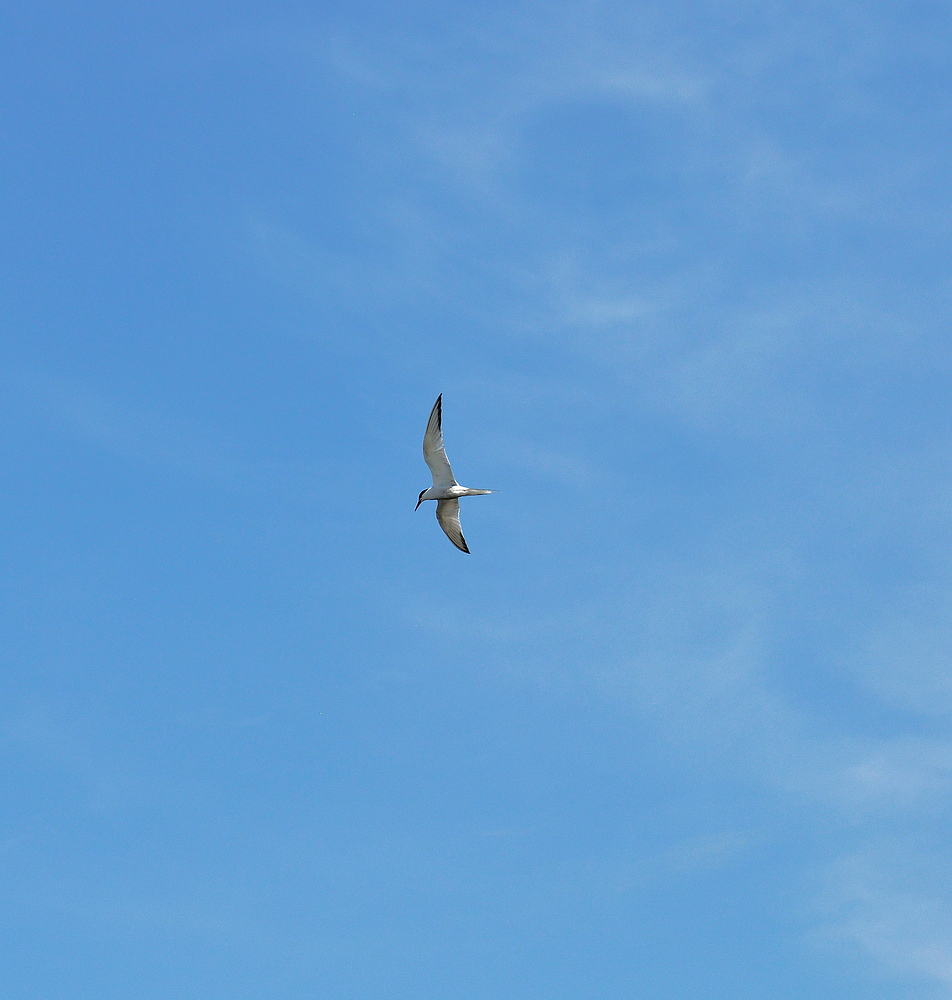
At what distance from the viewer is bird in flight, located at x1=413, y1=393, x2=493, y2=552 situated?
10975 cm

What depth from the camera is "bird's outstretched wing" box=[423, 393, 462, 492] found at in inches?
4313

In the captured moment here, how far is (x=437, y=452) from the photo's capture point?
110500 millimetres

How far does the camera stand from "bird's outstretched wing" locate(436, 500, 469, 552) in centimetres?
11481

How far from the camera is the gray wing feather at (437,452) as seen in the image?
109562 mm

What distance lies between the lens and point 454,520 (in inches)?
4540

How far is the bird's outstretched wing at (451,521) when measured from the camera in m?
115

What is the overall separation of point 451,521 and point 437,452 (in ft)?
21.1

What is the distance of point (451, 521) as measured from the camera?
115m

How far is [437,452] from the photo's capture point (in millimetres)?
110500

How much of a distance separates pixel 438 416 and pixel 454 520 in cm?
Result: 846

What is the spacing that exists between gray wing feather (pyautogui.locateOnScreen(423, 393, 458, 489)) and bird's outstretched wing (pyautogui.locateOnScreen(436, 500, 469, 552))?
2.42m

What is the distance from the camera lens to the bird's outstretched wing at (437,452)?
110 m

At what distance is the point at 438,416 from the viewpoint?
110 meters
